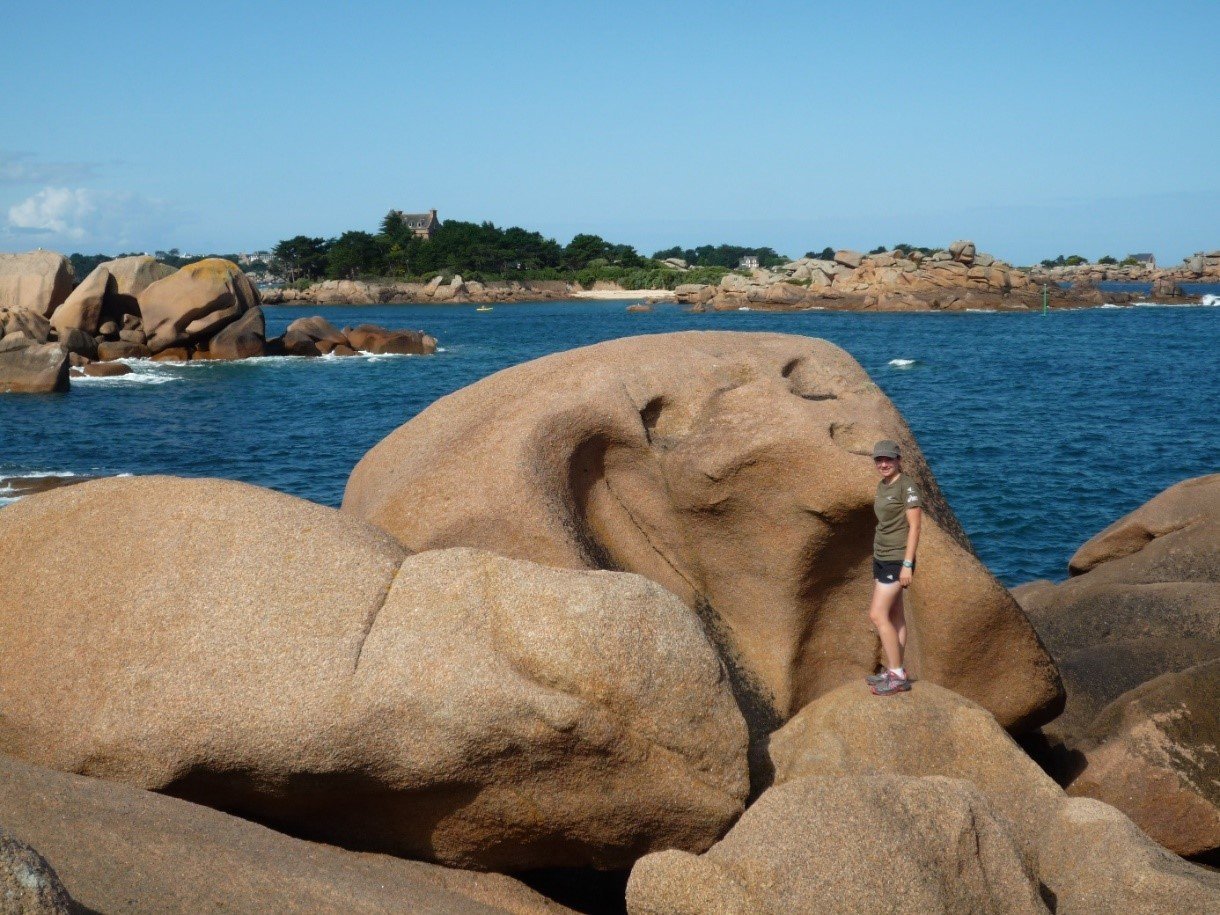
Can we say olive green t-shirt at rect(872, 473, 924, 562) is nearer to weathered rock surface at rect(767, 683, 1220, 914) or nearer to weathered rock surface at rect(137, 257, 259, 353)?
weathered rock surface at rect(767, 683, 1220, 914)

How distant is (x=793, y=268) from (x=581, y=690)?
112 meters

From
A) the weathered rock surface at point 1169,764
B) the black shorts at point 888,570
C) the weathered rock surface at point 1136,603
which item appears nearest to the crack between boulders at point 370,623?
the black shorts at point 888,570

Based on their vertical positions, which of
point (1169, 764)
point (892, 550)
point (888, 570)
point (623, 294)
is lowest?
point (623, 294)

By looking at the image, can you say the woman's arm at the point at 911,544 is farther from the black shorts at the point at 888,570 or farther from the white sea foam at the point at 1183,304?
the white sea foam at the point at 1183,304

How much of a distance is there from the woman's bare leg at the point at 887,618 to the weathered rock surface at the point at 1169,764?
155 centimetres

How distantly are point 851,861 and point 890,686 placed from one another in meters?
2.71

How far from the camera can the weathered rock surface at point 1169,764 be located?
7.80 metres

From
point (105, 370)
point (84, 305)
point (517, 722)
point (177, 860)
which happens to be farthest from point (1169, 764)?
point (84, 305)

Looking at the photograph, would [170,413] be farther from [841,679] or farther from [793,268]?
[793,268]

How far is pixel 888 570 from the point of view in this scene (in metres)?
8.29

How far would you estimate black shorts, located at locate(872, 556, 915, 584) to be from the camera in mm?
8242

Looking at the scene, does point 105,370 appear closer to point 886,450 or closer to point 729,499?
point 729,499


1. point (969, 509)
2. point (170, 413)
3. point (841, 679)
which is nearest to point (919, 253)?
point (170, 413)

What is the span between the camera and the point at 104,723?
19.8 feet
